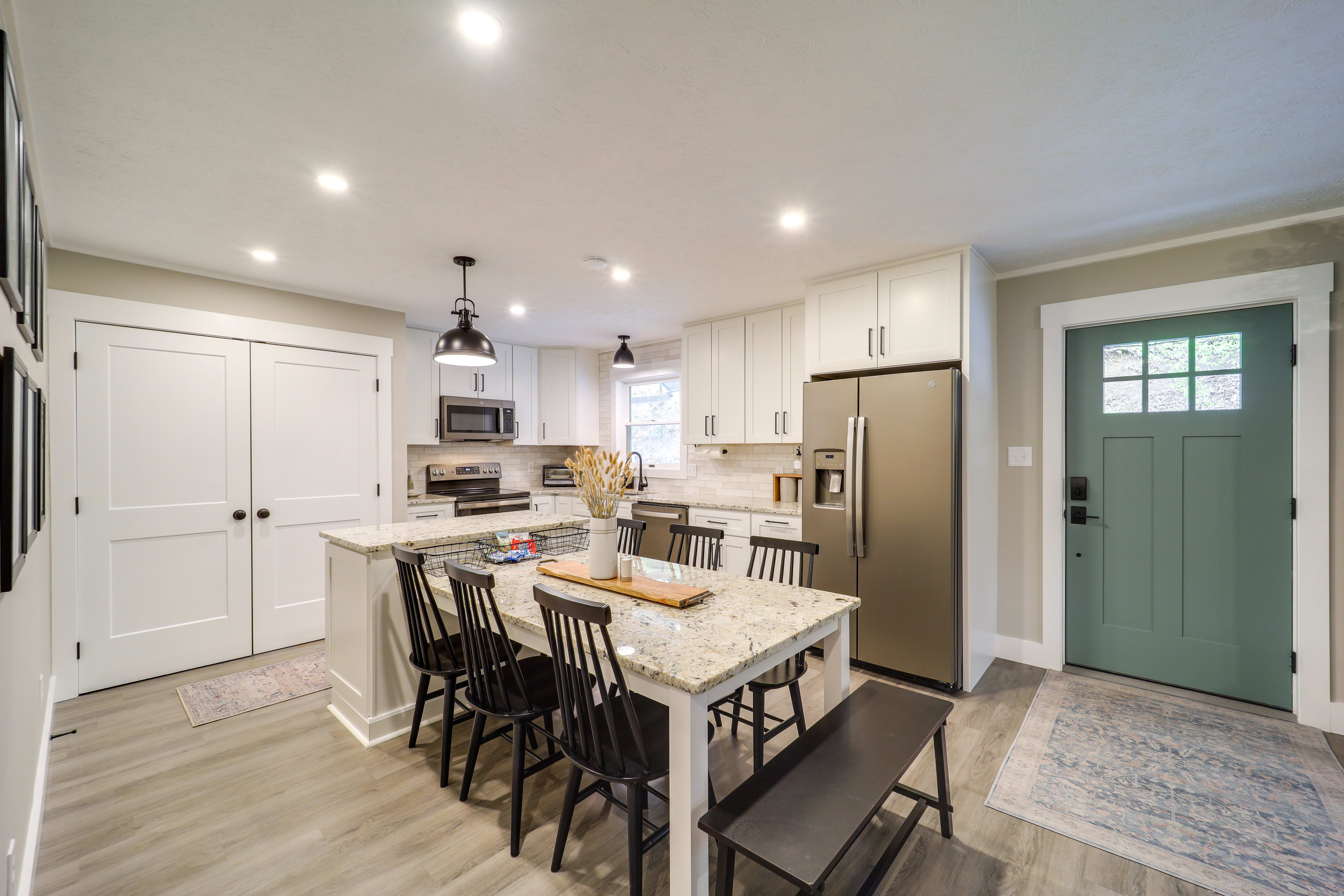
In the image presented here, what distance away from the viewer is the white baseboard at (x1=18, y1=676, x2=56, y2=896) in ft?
5.46

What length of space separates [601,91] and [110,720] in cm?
372

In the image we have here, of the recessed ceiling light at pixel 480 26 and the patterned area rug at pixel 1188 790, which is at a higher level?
the recessed ceiling light at pixel 480 26

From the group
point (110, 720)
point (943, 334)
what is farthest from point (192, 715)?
point (943, 334)

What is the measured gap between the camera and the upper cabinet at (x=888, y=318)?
3.07 m

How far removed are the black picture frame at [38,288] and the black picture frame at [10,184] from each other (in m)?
0.62

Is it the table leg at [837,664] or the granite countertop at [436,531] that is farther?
the granite countertop at [436,531]

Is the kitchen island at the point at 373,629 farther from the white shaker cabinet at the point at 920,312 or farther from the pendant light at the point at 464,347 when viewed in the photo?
the white shaker cabinet at the point at 920,312

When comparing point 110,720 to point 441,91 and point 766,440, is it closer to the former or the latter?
point 441,91

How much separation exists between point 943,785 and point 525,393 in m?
4.86

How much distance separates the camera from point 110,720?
109 inches

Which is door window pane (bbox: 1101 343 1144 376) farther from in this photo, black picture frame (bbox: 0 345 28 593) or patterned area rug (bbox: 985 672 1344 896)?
black picture frame (bbox: 0 345 28 593)

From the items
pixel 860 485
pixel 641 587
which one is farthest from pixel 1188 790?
pixel 641 587

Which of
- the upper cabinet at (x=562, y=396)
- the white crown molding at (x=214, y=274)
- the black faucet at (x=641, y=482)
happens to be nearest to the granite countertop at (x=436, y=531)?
the white crown molding at (x=214, y=274)

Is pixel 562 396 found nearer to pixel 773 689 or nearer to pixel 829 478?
pixel 829 478
